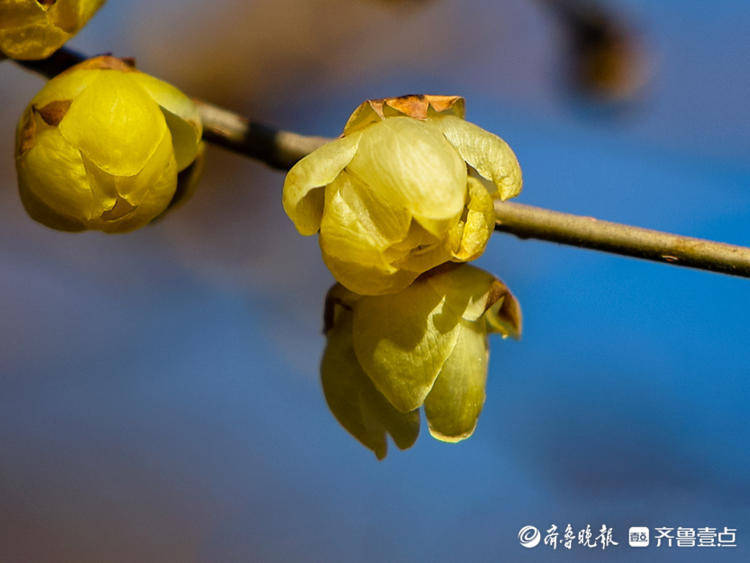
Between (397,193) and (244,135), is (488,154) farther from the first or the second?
(244,135)

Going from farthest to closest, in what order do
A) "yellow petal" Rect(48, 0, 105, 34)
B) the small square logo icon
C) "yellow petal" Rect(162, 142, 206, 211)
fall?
the small square logo icon
"yellow petal" Rect(162, 142, 206, 211)
"yellow petal" Rect(48, 0, 105, 34)

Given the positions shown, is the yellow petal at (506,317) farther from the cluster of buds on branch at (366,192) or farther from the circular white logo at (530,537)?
the circular white logo at (530,537)

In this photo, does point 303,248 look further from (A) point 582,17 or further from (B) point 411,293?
(B) point 411,293

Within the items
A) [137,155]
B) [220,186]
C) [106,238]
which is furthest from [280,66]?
[137,155]

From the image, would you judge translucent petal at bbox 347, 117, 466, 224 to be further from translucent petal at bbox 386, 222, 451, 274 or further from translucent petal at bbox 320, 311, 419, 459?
translucent petal at bbox 320, 311, 419, 459

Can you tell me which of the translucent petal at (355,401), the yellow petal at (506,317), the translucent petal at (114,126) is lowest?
the translucent petal at (355,401)

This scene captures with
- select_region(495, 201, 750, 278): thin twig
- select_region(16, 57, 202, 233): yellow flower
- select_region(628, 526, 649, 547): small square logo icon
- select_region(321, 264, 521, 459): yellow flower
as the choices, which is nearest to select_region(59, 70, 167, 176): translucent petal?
select_region(16, 57, 202, 233): yellow flower

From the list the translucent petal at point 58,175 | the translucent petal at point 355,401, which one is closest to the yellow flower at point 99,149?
the translucent petal at point 58,175
